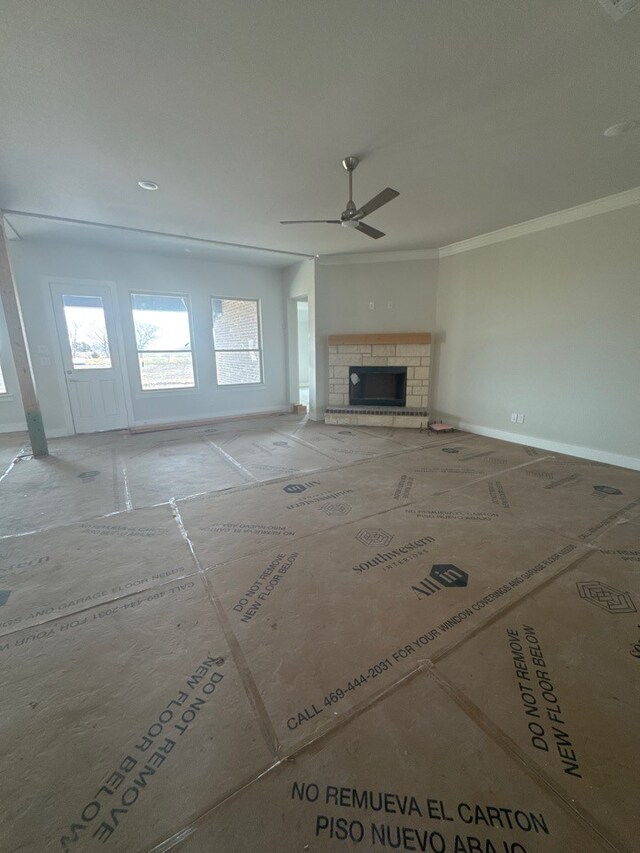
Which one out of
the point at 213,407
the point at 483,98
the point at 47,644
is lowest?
the point at 47,644

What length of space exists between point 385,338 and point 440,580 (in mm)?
4185

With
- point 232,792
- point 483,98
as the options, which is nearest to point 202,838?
point 232,792

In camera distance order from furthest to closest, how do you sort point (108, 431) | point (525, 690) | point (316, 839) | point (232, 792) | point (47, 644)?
point (108, 431)
point (47, 644)
point (525, 690)
point (232, 792)
point (316, 839)

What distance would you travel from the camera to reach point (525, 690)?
1285 mm

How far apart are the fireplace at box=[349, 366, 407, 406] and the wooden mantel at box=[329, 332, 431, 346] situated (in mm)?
427

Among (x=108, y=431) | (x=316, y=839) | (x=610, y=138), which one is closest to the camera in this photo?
(x=316, y=839)

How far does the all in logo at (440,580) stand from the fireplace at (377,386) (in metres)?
3.84

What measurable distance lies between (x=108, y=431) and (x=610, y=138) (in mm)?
6542

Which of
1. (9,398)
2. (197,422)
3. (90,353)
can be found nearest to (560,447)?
(197,422)

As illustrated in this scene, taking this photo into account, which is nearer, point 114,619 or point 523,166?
point 114,619

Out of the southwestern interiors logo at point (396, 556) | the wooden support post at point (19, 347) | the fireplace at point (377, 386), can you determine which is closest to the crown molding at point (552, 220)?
the fireplace at point (377, 386)

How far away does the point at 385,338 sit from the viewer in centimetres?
538

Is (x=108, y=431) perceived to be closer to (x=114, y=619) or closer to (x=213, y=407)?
(x=213, y=407)

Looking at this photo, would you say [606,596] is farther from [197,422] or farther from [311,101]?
[197,422]
